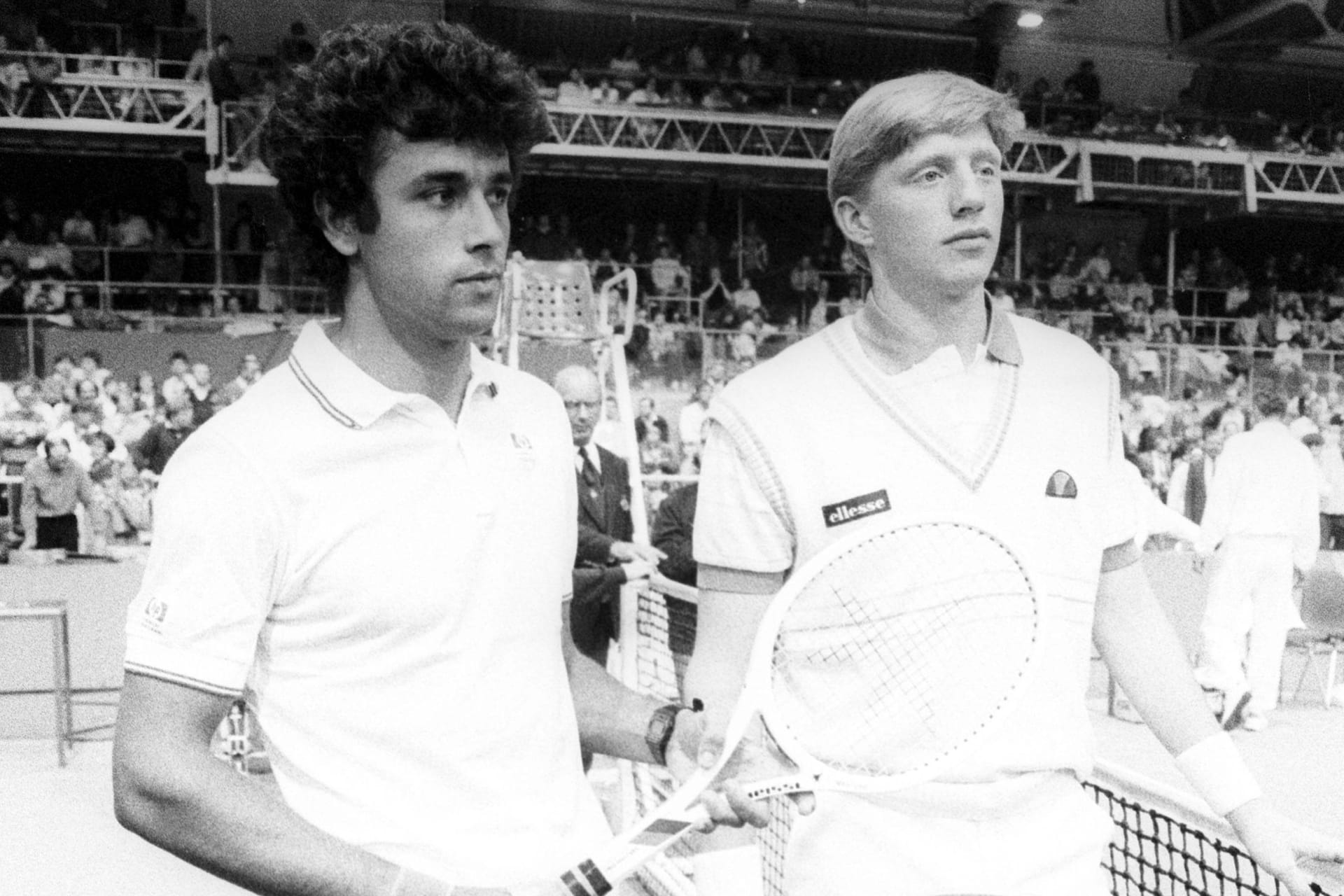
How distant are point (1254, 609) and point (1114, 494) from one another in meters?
5.75

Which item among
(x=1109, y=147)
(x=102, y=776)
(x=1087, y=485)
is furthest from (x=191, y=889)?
(x=1109, y=147)

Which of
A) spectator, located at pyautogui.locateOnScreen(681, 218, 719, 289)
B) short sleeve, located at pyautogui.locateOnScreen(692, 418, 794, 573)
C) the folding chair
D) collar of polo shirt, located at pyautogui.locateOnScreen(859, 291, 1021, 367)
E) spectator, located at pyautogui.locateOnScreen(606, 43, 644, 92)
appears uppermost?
spectator, located at pyautogui.locateOnScreen(606, 43, 644, 92)

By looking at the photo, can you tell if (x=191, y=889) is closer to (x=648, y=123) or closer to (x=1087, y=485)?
(x=1087, y=485)

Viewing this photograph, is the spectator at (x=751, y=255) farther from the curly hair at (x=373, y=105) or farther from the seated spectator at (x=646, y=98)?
the curly hair at (x=373, y=105)

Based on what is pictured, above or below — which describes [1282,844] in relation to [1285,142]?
below

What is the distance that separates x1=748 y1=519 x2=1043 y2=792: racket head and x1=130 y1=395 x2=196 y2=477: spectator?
8.84 meters

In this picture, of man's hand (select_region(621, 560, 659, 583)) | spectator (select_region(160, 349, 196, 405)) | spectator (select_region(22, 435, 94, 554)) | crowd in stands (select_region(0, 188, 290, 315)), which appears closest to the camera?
man's hand (select_region(621, 560, 659, 583))

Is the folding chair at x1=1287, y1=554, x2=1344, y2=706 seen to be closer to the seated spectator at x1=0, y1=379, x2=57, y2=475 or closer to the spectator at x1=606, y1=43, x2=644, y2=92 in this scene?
the seated spectator at x1=0, y1=379, x2=57, y2=475

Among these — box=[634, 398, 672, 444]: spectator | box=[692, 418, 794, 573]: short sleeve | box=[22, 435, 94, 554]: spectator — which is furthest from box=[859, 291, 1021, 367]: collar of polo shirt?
box=[634, 398, 672, 444]: spectator

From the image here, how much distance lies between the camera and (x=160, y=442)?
10258 millimetres

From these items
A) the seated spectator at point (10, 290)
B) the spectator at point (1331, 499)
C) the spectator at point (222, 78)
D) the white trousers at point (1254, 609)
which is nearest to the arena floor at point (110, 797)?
the white trousers at point (1254, 609)

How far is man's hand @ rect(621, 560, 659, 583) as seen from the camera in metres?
4.01

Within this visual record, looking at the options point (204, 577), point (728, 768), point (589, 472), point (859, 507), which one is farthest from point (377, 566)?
point (589, 472)

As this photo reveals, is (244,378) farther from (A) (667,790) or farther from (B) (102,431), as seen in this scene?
(A) (667,790)
